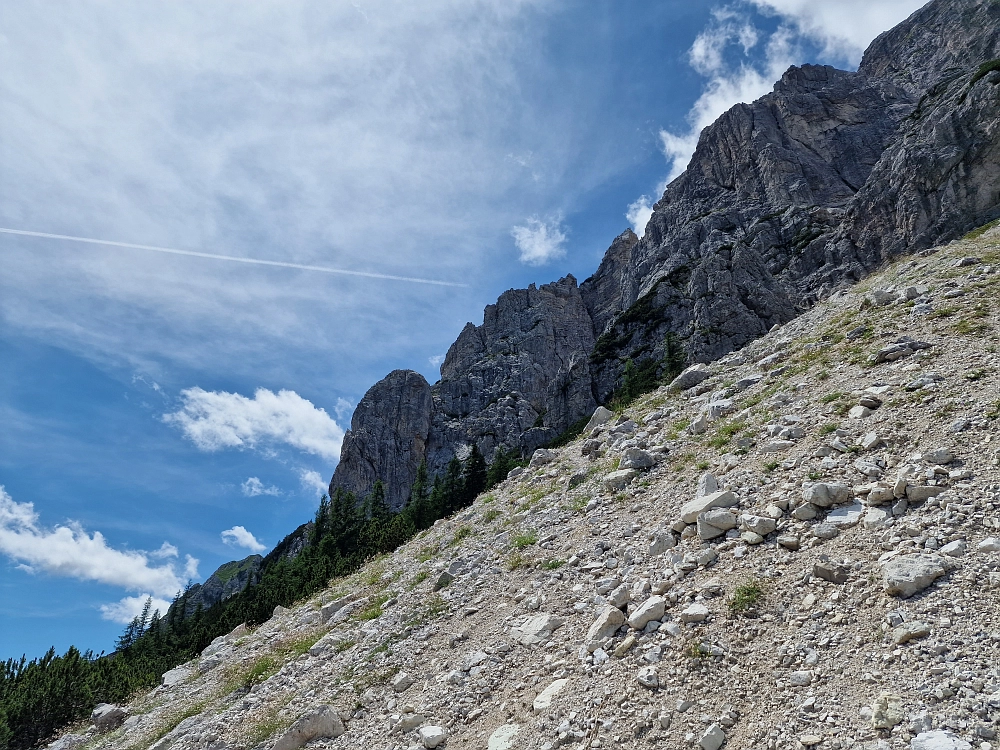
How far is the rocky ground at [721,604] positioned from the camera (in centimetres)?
599

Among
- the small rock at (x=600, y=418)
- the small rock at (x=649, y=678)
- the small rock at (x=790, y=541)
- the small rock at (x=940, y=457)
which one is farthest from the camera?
the small rock at (x=600, y=418)

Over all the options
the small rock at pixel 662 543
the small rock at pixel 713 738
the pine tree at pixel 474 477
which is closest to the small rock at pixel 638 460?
the small rock at pixel 662 543

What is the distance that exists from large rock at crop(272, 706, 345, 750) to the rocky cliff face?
73.5 meters

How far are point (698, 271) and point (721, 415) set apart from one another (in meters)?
88.8

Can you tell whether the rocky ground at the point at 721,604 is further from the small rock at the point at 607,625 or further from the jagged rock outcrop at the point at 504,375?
the jagged rock outcrop at the point at 504,375

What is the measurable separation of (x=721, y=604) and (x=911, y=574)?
7.91 ft

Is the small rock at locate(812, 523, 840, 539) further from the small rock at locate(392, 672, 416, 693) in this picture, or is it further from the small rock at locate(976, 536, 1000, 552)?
the small rock at locate(392, 672, 416, 693)

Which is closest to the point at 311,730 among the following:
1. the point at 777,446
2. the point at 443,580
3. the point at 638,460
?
the point at 443,580

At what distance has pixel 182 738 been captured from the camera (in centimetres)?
1226

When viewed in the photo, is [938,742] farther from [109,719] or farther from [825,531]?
[109,719]

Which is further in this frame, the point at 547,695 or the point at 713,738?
the point at 547,695

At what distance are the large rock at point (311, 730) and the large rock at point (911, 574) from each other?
8976 millimetres

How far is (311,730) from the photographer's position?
380 inches

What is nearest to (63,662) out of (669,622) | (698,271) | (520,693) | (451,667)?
(451,667)
